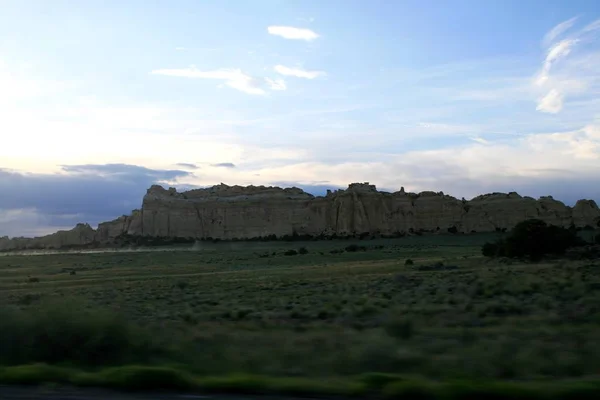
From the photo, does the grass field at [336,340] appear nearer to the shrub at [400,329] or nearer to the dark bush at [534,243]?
the shrub at [400,329]

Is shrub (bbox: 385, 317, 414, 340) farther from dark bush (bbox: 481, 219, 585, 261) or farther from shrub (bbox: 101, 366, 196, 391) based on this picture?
dark bush (bbox: 481, 219, 585, 261)

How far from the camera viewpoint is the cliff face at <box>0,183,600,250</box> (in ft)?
386

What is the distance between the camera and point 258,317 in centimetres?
1734

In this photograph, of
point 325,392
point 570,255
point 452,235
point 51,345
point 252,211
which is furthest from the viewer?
point 252,211

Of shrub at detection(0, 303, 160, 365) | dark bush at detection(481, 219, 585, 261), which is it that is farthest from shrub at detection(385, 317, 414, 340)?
dark bush at detection(481, 219, 585, 261)

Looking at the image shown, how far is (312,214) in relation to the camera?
12838 centimetres

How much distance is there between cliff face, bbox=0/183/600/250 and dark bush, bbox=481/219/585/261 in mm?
69120

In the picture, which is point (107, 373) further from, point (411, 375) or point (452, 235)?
point (452, 235)

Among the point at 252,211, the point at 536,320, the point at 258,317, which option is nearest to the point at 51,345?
the point at 258,317

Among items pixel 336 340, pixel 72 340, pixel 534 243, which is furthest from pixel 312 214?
pixel 72 340

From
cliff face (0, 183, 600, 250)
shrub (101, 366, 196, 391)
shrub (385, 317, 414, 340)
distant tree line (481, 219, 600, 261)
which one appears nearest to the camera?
shrub (101, 366, 196, 391)

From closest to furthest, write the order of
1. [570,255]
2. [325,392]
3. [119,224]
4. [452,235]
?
[325,392]
[570,255]
[452,235]
[119,224]

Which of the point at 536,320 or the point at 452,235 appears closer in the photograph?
the point at 536,320

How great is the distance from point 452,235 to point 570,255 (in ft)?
218
